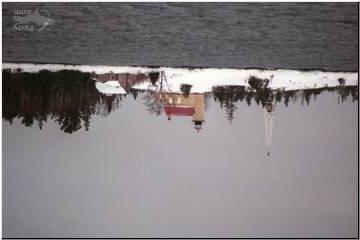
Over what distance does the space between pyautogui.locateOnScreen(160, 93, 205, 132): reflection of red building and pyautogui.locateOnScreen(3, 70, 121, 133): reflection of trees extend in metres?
0.21

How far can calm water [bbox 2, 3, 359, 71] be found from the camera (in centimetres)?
171

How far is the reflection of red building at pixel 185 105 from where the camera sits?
1744mm

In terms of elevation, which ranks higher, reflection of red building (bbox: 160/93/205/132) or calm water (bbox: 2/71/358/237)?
reflection of red building (bbox: 160/93/205/132)

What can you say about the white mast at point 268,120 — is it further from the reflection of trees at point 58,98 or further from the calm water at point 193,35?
the reflection of trees at point 58,98

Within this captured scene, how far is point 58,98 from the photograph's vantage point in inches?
69.4

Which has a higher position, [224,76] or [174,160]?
[224,76]

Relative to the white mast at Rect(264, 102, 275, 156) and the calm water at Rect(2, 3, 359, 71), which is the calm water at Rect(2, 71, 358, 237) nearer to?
the white mast at Rect(264, 102, 275, 156)

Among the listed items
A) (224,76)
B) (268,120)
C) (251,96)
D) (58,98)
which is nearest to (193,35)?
(224,76)

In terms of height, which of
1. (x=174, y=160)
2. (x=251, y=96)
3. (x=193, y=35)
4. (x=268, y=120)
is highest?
(x=193, y=35)

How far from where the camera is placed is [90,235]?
1802 millimetres

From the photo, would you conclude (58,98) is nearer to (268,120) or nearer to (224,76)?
(224,76)

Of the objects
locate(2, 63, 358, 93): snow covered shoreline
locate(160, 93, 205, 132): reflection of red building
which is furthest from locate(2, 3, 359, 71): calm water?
locate(160, 93, 205, 132): reflection of red building

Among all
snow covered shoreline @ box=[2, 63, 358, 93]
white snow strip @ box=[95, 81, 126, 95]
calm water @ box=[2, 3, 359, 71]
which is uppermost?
calm water @ box=[2, 3, 359, 71]

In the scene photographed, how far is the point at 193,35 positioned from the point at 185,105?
295 mm
